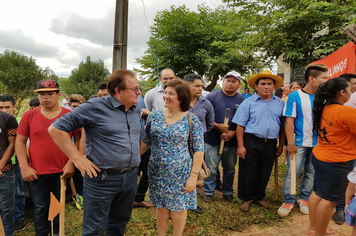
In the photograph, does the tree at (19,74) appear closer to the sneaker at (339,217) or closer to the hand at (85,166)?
the hand at (85,166)

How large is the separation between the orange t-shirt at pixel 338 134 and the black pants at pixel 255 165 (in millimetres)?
980

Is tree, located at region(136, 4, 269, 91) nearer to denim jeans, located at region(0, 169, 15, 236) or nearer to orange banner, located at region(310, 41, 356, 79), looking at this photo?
orange banner, located at region(310, 41, 356, 79)

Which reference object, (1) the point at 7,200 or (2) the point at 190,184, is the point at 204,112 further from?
(1) the point at 7,200

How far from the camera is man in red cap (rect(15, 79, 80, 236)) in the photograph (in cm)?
243

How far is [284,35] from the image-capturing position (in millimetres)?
10555

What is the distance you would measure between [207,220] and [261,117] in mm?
1686

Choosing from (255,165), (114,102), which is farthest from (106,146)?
(255,165)

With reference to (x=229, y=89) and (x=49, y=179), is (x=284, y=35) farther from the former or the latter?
(x=49, y=179)

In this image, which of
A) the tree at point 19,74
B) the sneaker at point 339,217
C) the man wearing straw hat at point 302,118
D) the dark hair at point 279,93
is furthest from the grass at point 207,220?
the tree at point 19,74

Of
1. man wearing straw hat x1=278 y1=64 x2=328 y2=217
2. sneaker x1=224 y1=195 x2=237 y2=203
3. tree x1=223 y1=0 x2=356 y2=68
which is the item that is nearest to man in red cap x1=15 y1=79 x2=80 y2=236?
sneaker x1=224 y1=195 x2=237 y2=203

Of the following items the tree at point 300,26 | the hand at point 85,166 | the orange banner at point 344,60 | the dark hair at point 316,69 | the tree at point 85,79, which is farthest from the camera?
the tree at point 85,79

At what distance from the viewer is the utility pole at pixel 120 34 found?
562 centimetres

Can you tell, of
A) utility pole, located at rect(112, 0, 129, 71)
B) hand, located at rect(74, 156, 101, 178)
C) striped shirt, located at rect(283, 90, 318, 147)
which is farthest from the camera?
utility pole, located at rect(112, 0, 129, 71)

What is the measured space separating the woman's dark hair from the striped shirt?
31.4 inches
